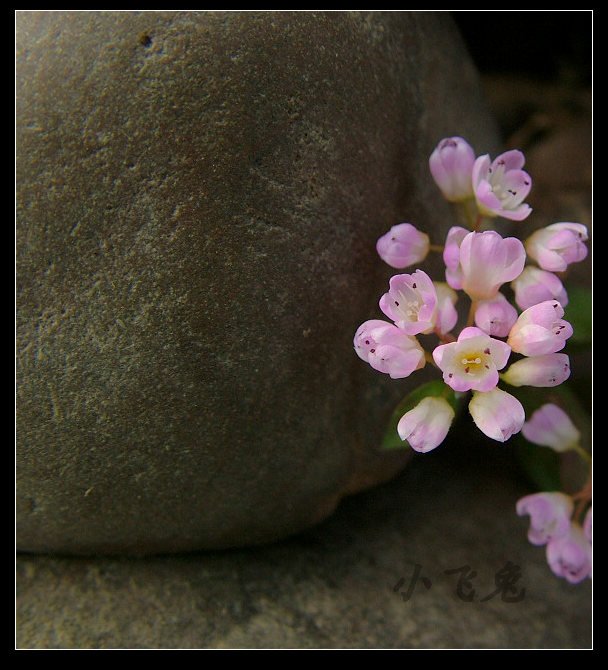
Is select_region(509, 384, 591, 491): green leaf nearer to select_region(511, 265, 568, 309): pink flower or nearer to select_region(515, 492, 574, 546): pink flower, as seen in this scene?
select_region(515, 492, 574, 546): pink flower

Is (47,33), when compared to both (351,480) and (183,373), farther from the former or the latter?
(351,480)

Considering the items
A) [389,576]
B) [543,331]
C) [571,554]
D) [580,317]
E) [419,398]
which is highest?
[543,331]

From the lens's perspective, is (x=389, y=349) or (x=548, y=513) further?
(x=548, y=513)

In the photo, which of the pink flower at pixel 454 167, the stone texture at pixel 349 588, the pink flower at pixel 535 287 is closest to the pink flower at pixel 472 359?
the pink flower at pixel 535 287

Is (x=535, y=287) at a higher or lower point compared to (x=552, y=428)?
higher

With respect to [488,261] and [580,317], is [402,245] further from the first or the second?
[580,317]

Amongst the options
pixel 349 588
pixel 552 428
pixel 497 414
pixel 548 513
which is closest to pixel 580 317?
pixel 552 428

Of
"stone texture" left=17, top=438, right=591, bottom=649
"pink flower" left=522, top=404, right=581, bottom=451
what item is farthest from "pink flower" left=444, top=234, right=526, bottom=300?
"stone texture" left=17, top=438, right=591, bottom=649

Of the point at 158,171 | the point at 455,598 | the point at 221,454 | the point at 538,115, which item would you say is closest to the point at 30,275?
the point at 158,171
